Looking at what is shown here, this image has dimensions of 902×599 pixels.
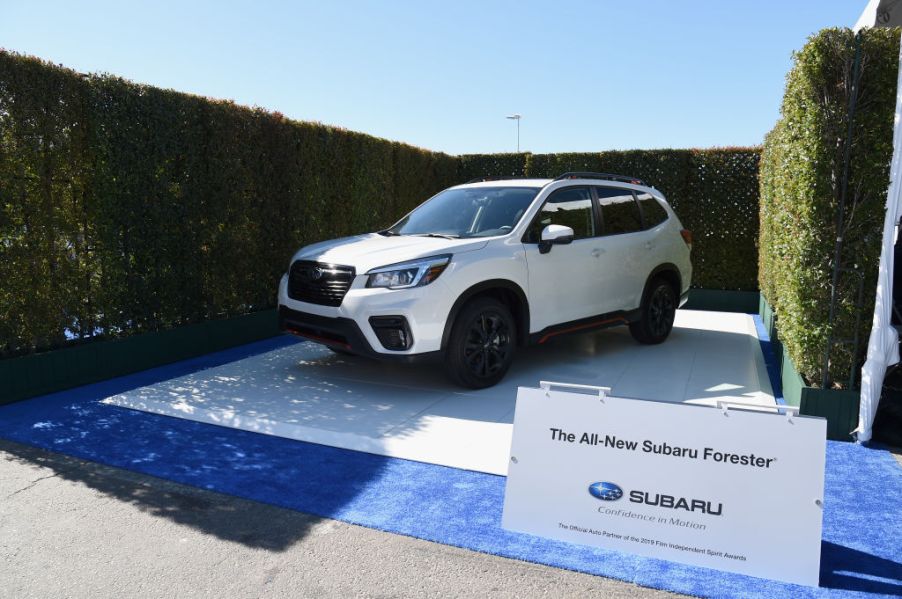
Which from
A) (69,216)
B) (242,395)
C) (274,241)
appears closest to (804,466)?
(242,395)

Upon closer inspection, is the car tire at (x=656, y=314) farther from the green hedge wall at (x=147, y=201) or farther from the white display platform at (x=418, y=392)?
the green hedge wall at (x=147, y=201)

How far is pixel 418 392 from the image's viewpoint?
19.1 feet

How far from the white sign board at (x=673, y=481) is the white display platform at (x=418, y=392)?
102cm

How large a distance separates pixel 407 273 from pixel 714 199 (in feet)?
26.1

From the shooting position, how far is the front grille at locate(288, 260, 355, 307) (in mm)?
5574

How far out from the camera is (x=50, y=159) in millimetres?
5836

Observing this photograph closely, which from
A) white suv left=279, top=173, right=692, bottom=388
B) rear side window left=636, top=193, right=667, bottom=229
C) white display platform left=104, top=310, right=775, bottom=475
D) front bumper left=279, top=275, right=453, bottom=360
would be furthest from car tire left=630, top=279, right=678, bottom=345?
front bumper left=279, top=275, right=453, bottom=360

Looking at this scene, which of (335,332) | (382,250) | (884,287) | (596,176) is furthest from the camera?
(596,176)

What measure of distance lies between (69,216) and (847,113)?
6.48m

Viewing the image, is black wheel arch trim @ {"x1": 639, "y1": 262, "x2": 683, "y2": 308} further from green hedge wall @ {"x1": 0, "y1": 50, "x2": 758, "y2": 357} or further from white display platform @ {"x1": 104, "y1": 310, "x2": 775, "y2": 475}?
green hedge wall @ {"x1": 0, "y1": 50, "x2": 758, "y2": 357}

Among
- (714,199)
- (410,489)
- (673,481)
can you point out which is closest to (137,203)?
(410,489)

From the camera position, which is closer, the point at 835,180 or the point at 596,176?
the point at 835,180

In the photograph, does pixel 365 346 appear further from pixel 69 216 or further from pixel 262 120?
pixel 262 120

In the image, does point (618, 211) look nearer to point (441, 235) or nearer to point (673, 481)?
point (441, 235)
